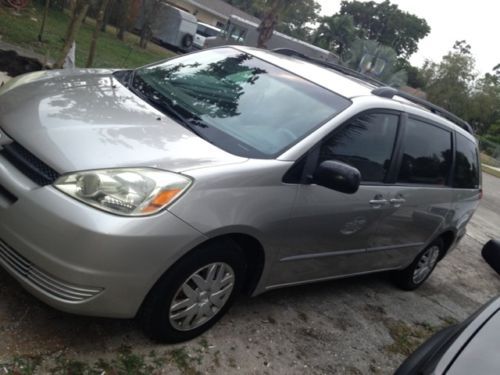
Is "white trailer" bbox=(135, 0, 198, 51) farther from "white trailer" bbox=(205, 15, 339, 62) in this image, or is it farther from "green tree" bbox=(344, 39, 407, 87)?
"green tree" bbox=(344, 39, 407, 87)

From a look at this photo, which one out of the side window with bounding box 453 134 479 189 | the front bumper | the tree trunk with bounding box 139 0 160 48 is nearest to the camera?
the front bumper

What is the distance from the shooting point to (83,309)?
262cm

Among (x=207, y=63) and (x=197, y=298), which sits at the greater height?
(x=207, y=63)

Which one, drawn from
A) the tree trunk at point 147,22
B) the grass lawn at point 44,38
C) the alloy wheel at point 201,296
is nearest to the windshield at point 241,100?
the alloy wheel at point 201,296

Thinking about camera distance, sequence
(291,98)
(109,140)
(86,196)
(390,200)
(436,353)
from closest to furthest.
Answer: (436,353) < (86,196) < (109,140) < (291,98) < (390,200)

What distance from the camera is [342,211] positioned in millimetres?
3613

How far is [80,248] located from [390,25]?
3432 inches

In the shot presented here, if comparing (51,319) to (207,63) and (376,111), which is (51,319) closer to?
(207,63)

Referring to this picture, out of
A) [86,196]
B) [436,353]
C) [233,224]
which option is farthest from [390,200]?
[86,196]

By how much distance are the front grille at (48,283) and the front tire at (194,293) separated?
0.36 meters

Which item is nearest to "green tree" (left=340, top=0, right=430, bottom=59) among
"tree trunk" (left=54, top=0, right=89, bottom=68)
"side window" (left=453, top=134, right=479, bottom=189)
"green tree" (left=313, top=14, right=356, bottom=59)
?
"green tree" (left=313, top=14, right=356, bottom=59)

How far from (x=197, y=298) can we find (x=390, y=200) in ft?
5.82

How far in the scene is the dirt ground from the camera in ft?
9.09

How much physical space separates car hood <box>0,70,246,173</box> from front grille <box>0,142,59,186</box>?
0.03 metres
